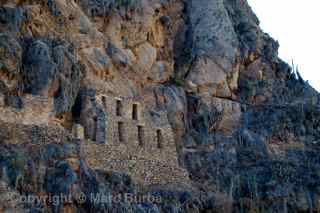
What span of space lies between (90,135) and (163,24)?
16.6 meters

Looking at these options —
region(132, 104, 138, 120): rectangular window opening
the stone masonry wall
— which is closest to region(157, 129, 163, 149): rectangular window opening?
the stone masonry wall

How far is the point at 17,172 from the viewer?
34.6 metres

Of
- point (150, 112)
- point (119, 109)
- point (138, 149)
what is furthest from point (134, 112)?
point (138, 149)

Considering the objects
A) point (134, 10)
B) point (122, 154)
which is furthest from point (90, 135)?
Answer: point (134, 10)

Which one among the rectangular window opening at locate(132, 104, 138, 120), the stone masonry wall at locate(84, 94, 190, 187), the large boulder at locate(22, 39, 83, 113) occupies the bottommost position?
the stone masonry wall at locate(84, 94, 190, 187)

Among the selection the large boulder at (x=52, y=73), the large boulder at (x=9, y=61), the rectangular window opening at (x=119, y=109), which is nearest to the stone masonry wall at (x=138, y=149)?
the rectangular window opening at (x=119, y=109)

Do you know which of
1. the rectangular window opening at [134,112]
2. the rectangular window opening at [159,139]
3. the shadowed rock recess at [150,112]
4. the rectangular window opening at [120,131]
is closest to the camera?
the shadowed rock recess at [150,112]

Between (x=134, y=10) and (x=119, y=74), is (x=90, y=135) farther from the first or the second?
(x=134, y=10)

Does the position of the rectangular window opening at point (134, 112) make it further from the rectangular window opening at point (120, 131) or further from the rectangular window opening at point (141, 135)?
the rectangular window opening at point (120, 131)

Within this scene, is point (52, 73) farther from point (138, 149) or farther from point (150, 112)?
point (150, 112)

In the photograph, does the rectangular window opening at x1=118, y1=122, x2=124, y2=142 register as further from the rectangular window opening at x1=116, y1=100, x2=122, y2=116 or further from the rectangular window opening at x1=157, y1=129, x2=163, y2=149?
the rectangular window opening at x1=157, y1=129, x2=163, y2=149

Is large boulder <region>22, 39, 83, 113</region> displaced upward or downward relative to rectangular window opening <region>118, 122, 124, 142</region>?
upward

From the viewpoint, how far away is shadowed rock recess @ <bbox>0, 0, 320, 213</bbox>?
3756cm

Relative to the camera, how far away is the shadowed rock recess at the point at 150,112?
37.6 m
